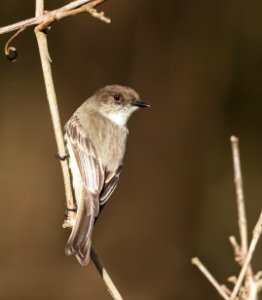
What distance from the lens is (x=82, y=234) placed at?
3539 mm

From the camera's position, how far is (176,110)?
709 cm

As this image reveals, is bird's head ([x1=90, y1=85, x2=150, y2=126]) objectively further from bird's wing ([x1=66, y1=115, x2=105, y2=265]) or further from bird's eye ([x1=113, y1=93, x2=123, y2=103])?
bird's wing ([x1=66, y1=115, x2=105, y2=265])

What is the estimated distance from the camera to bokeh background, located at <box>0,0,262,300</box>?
6672mm

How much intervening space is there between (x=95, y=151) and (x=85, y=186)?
13.4 inches

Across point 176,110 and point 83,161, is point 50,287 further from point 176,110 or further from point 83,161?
point 83,161

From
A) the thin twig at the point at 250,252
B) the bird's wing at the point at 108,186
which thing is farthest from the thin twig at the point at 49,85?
the thin twig at the point at 250,252

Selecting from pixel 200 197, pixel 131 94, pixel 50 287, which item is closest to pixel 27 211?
pixel 50 287

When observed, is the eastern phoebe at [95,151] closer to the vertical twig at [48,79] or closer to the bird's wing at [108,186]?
the bird's wing at [108,186]

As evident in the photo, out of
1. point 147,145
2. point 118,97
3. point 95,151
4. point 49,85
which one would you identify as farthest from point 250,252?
point 147,145

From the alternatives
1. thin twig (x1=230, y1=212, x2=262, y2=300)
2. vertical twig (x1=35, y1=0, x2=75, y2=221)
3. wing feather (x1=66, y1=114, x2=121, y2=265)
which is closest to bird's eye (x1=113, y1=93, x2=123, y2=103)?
wing feather (x1=66, y1=114, x2=121, y2=265)

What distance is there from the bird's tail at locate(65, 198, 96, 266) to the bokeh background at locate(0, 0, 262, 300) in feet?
9.39

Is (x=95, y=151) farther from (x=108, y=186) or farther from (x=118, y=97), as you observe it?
(x=118, y=97)

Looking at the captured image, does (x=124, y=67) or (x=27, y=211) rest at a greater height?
(x=124, y=67)

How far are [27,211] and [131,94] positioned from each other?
7.95ft
